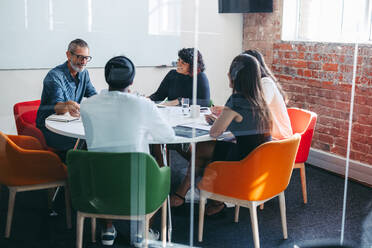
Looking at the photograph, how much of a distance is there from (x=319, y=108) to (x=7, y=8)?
8.63 feet

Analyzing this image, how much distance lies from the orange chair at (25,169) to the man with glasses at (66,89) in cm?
26

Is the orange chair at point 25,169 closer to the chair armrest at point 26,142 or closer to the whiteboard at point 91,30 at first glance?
the chair armrest at point 26,142

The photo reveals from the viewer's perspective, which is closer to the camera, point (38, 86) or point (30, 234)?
point (30, 234)

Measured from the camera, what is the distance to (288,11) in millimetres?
3379

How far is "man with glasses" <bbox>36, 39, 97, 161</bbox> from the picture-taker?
2787 millimetres

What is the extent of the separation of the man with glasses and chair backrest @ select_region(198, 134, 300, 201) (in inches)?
42.3

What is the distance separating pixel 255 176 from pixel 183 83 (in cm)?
130

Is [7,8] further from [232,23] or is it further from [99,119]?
[232,23]

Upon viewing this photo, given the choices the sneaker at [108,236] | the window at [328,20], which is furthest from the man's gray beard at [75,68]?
the window at [328,20]

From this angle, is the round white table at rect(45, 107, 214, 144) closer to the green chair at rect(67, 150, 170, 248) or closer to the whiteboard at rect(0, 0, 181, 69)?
the green chair at rect(67, 150, 170, 248)

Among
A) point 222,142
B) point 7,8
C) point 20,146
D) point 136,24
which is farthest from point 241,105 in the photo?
point 7,8

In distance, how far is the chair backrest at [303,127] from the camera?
3131 millimetres

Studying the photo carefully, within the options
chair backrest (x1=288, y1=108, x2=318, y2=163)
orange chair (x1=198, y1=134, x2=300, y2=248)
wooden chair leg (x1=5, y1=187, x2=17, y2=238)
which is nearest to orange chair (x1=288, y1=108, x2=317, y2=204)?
chair backrest (x1=288, y1=108, x2=318, y2=163)

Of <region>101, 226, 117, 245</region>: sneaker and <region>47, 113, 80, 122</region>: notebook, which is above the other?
<region>47, 113, 80, 122</region>: notebook
